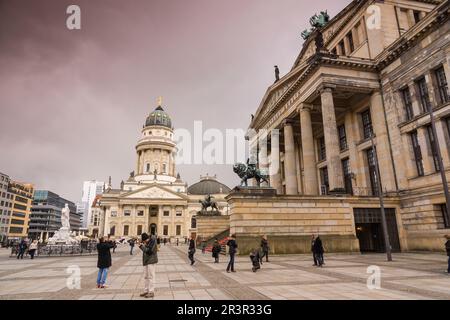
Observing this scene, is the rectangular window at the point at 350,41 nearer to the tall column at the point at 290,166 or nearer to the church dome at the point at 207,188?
the tall column at the point at 290,166

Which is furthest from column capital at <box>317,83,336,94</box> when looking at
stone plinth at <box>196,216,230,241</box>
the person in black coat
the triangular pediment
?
the triangular pediment

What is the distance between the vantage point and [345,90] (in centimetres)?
2791

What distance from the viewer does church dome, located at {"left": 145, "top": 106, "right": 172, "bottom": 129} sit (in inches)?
4488

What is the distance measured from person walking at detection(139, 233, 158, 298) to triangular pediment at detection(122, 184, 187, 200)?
9082 cm

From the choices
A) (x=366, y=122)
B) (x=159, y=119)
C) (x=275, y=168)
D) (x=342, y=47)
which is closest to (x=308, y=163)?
(x=366, y=122)

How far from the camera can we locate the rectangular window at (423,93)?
77.4 feet

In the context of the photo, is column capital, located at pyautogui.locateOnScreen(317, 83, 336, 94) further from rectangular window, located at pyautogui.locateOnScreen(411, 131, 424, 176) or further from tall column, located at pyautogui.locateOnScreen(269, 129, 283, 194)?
tall column, located at pyautogui.locateOnScreen(269, 129, 283, 194)

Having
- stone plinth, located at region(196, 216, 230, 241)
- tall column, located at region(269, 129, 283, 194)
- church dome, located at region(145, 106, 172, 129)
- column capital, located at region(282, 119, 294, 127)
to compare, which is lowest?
stone plinth, located at region(196, 216, 230, 241)

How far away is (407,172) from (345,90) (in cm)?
935

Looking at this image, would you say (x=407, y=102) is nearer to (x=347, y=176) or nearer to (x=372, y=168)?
(x=372, y=168)

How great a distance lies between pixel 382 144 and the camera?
26.7 metres

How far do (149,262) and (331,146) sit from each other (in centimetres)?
2097
